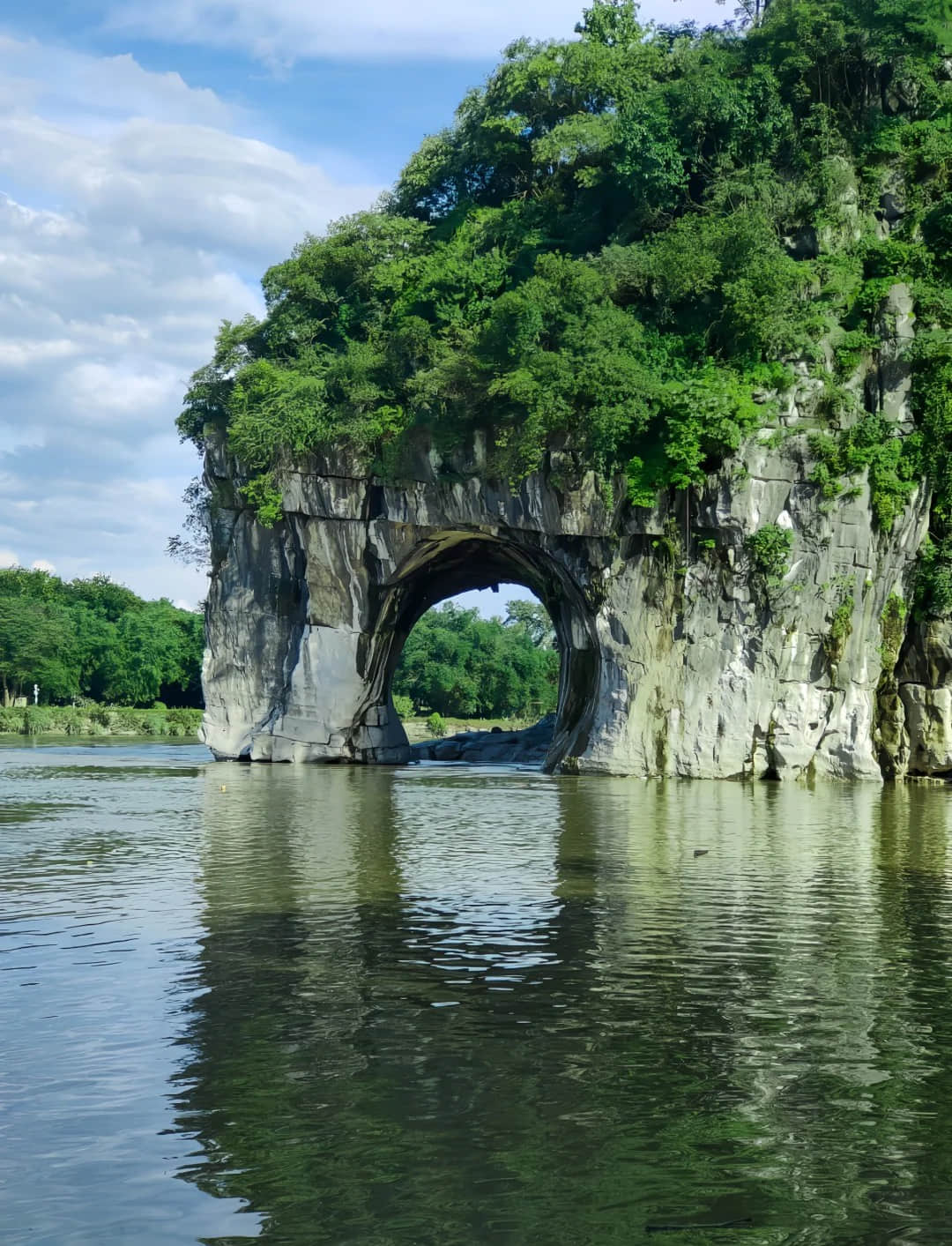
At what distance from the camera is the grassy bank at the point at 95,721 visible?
62.1 m

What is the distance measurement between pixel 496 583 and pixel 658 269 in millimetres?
17698

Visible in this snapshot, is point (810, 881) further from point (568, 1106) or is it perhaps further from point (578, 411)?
point (578, 411)

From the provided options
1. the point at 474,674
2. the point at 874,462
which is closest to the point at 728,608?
the point at 874,462

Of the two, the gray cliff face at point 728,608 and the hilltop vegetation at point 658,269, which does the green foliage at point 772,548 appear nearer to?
the gray cliff face at point 728,608

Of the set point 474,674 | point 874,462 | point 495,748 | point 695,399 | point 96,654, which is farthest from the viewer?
point 474,674

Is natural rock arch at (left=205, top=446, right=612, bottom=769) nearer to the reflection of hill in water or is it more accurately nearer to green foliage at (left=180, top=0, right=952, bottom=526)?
green foliage at (left=180, top=0, right=952, bottom=526)

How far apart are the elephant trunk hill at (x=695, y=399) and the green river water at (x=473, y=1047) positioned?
14.7 metres

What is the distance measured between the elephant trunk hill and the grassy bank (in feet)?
99.0

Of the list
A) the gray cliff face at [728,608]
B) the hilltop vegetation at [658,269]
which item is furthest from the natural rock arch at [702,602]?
the hilltop vegetation at [658,269]

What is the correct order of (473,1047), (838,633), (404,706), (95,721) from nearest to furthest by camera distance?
(473,1047)
(838,633)
(95,721)
(404,706)

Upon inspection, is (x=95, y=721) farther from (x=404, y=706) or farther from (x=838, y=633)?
(x=838, y=633)

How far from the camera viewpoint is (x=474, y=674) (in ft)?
255

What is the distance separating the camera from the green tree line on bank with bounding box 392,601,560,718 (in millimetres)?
76500

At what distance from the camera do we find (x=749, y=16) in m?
35.7
